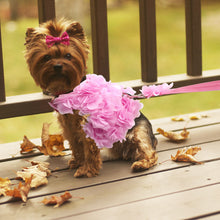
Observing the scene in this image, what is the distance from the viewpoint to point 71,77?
2.36 m

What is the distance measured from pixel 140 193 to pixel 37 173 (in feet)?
1.82

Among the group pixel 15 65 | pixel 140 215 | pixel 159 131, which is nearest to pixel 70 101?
pixel 140 215

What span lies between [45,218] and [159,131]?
127 centimetres

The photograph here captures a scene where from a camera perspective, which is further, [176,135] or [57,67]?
[176,135]

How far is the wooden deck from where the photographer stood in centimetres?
199

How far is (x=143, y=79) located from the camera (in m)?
3.25

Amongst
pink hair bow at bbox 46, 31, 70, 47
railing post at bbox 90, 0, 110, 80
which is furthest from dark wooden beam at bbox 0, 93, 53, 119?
pink hair bow at bbox 46, 31, 70, 47

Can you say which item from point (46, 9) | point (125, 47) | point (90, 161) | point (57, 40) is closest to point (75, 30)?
point (57, 40)

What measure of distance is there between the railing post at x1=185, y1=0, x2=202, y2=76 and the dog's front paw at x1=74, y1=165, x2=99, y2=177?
1.29 metres

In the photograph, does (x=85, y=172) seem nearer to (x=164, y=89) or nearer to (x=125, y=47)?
(x=164, y=89)

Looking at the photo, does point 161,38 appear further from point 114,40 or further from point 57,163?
point 57,163

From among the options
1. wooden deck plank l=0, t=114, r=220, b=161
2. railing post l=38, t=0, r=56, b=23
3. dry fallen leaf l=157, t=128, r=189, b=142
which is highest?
railing post l=38, t=0, r=56, b=23

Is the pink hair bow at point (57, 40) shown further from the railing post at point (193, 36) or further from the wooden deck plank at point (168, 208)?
the railing post at point (193, 36)

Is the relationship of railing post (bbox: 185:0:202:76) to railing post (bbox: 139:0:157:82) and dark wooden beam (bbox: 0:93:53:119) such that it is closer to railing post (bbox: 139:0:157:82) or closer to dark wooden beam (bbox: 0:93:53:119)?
railing post (bbox: 139:0:157:82)
